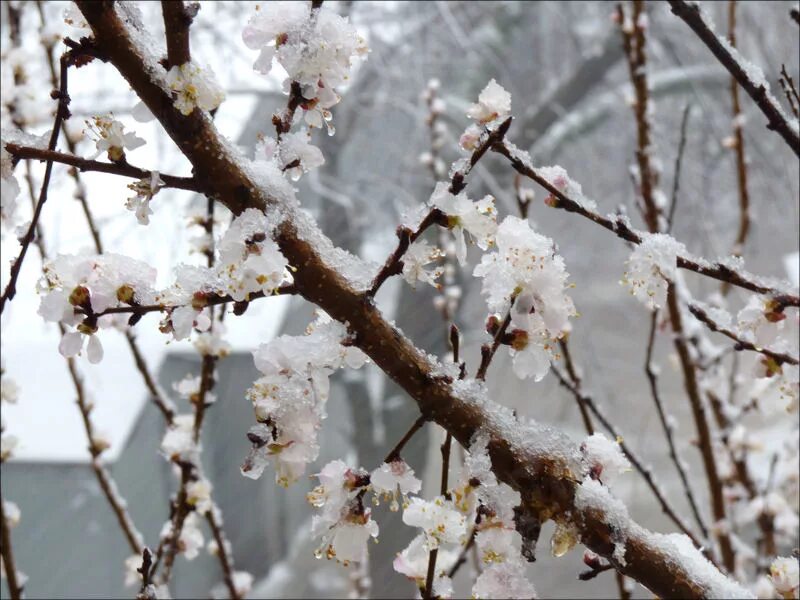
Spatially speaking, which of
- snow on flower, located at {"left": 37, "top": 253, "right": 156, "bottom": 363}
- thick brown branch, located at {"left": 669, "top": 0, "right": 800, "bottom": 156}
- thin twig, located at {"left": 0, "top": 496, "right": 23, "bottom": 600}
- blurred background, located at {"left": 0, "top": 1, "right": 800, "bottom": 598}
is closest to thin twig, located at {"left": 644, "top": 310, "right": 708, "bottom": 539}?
thick brown branch, located at {"left": 669, "top": 0, "right": 800, "bottom": 156}

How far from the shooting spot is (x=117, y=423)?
3.00 metres

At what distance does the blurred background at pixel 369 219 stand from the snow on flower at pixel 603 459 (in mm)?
1632

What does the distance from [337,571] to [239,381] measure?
176 centimetres

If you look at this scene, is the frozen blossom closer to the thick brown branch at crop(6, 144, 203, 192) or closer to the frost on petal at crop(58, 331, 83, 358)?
the thick brown branch at crop(6, 144, 203, 192)

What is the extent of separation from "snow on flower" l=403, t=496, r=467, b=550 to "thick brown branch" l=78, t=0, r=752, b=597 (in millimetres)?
68

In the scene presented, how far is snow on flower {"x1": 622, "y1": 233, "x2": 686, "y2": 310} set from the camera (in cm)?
60

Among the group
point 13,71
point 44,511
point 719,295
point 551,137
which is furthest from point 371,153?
point 13,71

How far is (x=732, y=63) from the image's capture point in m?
0.68

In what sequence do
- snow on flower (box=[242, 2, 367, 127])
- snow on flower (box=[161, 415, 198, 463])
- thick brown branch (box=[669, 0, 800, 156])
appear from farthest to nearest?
snow on flower (box=[161, 415, 198, 463]) < thick brown branch (box=[669, 0, 800, 156]) < snow on flower (box=[242, 2, 367, 127])

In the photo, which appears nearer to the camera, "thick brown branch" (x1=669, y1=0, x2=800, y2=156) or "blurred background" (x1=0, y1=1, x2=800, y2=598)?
"thick brown branch" (x1=669, y1=0, x2=800, y2=156)

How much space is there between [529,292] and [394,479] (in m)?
0.17

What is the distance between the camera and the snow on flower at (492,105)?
0.62m

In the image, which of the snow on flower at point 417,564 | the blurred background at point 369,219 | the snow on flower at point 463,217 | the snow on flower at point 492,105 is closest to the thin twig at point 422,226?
the snow on flower at point 463,217

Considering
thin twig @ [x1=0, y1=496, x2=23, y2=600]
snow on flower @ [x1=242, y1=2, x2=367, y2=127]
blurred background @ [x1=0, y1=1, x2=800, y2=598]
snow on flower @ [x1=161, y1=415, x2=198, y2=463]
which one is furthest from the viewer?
blurred background @ [x1=0, y1=1, x2=800, y2=598]
